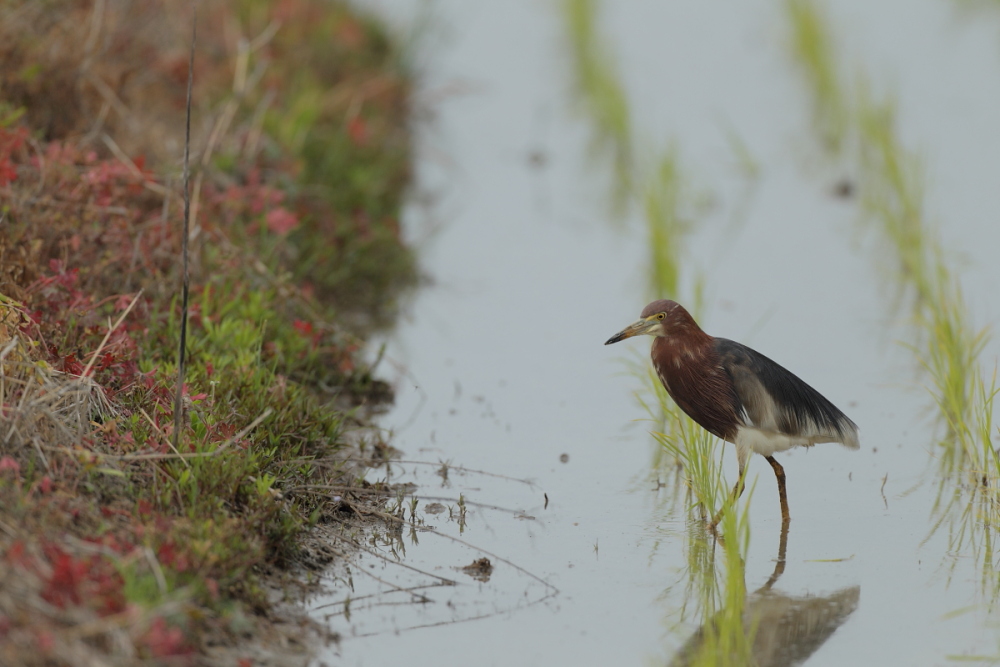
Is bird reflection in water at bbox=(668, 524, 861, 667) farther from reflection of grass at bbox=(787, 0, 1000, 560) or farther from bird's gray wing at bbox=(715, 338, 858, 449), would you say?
reflection of grass at bbox=(787, 0, 1000, 560)

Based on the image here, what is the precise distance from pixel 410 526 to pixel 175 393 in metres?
0.96

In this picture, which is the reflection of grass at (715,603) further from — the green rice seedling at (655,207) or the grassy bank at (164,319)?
the grassy bank at (164,319)

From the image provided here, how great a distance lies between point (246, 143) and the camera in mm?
7352

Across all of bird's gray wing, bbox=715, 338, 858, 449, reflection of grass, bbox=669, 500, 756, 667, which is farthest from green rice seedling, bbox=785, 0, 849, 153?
reflection of grass, bbox=669, 500, 756, 667

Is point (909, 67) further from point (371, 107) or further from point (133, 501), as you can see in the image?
point (133, 501)

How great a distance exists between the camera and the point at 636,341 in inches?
262

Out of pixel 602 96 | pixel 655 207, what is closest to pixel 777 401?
pixel 655 207

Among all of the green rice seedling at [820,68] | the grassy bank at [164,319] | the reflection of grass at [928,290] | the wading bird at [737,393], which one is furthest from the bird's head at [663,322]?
the green rice seedling at [820,68]

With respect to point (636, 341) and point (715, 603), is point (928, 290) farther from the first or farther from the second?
point (715, 603)

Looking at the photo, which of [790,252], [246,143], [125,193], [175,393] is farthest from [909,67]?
[175,393]

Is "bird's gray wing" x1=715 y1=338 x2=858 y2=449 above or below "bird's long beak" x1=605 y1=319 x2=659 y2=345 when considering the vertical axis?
below

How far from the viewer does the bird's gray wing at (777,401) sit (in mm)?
4543

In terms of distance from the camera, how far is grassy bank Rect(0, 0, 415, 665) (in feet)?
11.3

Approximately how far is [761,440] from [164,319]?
2659mm
